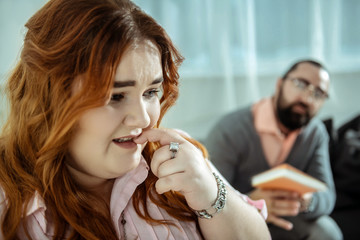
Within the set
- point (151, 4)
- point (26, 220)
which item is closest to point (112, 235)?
point (26, 220)

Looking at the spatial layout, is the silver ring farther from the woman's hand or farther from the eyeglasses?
Answer: the eyeglasses

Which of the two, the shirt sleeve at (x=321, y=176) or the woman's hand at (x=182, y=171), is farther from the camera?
the shirt sleeve at (x=321, y=176)

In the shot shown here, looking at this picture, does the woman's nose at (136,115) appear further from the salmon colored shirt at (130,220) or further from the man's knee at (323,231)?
the man's knee at (323,231)

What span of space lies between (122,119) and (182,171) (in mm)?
178

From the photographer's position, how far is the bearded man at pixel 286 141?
82.7 inches

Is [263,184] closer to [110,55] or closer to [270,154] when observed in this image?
[270,154]

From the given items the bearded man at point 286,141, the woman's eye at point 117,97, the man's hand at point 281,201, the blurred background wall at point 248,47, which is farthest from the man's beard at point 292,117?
the woman's eye at point 117,97

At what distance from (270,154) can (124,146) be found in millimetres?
1452

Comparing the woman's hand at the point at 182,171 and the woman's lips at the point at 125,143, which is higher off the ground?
the woman's lips at the point at 125,143

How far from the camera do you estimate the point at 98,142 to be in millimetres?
883

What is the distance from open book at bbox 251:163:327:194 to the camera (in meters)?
1.62

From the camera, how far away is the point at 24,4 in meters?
2.54

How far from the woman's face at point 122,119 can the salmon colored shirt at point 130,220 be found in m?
0.08

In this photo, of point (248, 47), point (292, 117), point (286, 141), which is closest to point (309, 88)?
point (292, 117)
